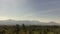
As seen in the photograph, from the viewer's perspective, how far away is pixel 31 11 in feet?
5.64

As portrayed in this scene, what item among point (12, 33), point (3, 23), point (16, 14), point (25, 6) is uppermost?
point (25, 6)

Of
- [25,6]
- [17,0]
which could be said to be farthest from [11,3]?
[25,6]

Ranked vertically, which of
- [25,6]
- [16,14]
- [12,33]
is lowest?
[12,33]

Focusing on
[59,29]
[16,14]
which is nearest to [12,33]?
[16,14]

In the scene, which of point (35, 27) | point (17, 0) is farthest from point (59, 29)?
point (17, 0)

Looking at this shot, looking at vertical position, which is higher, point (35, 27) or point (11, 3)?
point (11, 3)

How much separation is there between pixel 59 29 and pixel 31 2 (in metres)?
0.60

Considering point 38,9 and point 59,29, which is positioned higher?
point 38,9

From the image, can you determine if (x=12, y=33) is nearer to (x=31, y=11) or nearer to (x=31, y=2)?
(x=31, y=11)

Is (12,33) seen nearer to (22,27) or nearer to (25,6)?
(22,27)

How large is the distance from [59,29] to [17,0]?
2.60 ft

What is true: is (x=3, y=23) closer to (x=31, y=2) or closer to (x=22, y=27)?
(x=22, y=27)

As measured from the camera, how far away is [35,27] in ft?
5.40

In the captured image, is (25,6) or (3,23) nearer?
(3,23)
